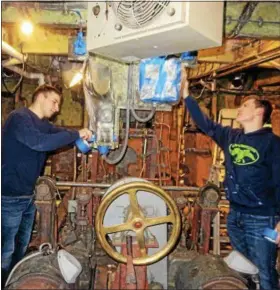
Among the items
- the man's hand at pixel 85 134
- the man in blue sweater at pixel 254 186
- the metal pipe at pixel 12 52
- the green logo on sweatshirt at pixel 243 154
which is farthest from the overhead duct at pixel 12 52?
the green logo on sweatshirt at pixel 243 154

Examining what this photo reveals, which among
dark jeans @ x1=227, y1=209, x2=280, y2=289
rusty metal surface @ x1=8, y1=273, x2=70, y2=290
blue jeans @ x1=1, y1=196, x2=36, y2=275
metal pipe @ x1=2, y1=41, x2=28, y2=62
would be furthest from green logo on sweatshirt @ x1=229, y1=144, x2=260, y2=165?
metal pipe @ x1=2, y1=41, x2=28, y2=62

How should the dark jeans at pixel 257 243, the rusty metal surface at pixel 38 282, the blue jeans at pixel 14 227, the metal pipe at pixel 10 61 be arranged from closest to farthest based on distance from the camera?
the rusty metal surface at pixel 38 282
the dark jeans at pixel 257 243
the blue jeans at pixel 14 227
the metal pipe at pixel 10 61

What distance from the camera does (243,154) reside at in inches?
107

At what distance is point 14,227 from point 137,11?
203cm

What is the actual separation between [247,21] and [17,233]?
266cm

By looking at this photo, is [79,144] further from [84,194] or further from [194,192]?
[194,192]

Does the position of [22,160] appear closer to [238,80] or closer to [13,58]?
[13,58]

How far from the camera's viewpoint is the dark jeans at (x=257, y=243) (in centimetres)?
255

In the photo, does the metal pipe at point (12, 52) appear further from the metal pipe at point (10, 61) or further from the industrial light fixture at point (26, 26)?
the industrial light fixture at point (26, 26)

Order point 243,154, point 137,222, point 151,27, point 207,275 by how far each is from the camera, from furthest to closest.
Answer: point 243,154 < point 137,222 < point 207,275 < point 151,27

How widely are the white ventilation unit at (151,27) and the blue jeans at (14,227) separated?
150cm

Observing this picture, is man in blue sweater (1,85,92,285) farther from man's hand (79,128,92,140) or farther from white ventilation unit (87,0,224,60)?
white ventilation unit (87,0,224,60)

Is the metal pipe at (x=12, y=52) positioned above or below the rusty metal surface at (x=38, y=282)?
above

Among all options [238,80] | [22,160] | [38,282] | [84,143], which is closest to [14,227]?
[22,160]
